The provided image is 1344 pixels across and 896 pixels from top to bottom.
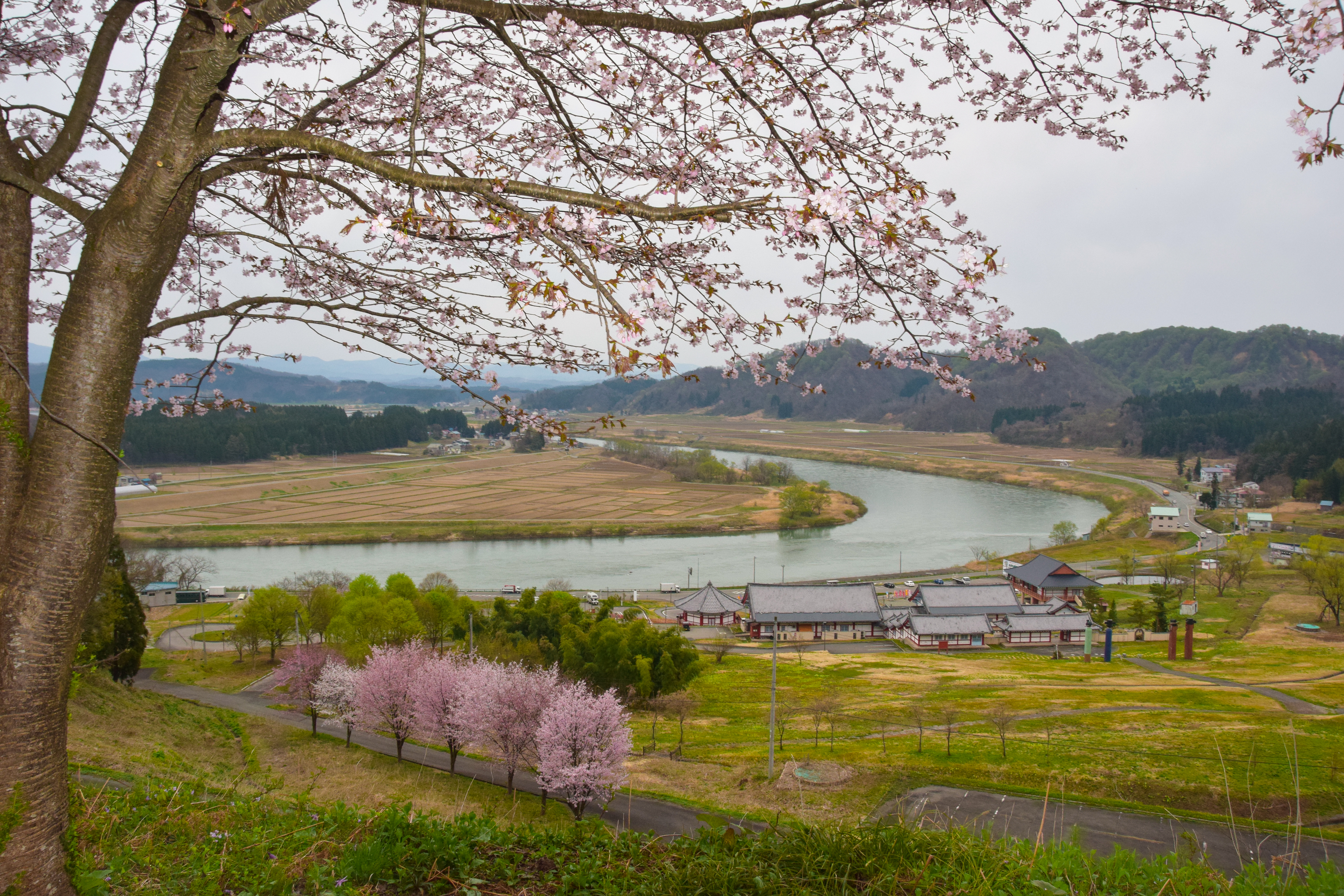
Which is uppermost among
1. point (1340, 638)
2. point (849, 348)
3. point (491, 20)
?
point (849, 348)

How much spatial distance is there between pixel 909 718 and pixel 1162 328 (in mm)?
212059

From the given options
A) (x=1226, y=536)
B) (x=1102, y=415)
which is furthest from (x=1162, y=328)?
(x=1226, y=536)

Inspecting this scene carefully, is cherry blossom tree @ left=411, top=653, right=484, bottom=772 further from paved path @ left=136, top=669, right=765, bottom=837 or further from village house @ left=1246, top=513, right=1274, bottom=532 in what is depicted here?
village house @ left=1246, top=513, right=1274, bottom=532

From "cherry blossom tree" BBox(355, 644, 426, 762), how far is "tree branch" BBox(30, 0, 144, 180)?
11760 millimetres

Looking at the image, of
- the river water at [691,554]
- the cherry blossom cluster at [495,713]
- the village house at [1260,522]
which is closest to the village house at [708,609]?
the river water at [691,554]

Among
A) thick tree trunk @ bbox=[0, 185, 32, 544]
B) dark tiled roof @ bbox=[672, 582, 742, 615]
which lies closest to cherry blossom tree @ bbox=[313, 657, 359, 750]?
thick tree trunk @ bbox=[0, 185, 32, 544]

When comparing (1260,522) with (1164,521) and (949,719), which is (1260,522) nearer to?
(1164,521)

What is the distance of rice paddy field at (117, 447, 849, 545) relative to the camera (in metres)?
43.5

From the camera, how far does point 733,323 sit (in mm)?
2898

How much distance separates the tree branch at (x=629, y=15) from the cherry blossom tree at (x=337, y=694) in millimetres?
13447

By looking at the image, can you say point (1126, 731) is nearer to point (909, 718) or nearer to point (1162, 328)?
point (909, 718)

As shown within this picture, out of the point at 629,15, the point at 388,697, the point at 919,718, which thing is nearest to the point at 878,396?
the point at 919,718

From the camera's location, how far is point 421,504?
169 ft

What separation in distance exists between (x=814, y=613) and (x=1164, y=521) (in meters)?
30.1
